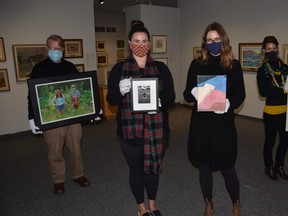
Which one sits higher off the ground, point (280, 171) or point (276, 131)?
point (276, 131)

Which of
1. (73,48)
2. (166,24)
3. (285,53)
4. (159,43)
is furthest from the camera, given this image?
(166,24)

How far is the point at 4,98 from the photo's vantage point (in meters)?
5.29

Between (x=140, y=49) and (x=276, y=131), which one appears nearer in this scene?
(x=140, y=49)

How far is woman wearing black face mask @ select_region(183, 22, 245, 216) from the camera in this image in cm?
214

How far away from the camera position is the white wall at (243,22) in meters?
5.70

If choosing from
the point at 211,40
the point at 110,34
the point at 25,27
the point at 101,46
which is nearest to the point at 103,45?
the point at 101,46

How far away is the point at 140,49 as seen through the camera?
217 cm

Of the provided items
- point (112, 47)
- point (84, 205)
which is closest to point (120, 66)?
point (84, 205)

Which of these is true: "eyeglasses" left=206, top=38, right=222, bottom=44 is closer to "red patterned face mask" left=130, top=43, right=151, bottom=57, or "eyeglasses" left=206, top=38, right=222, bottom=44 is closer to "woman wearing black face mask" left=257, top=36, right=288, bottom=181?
"red patterned face mask" left=130, top=43, right=151, bottom=57

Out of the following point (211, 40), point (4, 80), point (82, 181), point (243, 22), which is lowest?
point (82, 181)

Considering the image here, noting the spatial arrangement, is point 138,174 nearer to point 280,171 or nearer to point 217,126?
point 217,126

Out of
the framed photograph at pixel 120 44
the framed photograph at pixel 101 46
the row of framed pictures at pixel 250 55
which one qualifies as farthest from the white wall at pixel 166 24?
the framed photograph at pixel 120 44

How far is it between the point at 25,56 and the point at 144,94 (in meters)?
4.09

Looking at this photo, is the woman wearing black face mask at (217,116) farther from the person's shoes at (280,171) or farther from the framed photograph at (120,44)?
the framed photograph at (120,44)
